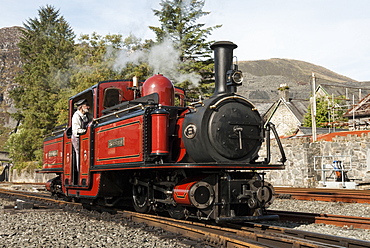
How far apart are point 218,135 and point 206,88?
16.5m

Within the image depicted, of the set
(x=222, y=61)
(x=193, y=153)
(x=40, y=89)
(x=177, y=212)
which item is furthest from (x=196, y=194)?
(x=40, y=89)

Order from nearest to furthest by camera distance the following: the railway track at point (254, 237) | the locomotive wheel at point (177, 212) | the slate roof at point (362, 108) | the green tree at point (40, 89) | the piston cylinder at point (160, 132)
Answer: the railway track at point (254, 237), the piston cylinder at point (160, 132), the locomotive wheel at point (177, 212), the green tree at point (40, 89), the slate roof at point (362, 108)

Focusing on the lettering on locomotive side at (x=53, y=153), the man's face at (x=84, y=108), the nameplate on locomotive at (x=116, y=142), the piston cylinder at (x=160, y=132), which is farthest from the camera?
the lettering on locomotive side at (x=53, y=153)

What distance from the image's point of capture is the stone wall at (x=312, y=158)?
1638 cm

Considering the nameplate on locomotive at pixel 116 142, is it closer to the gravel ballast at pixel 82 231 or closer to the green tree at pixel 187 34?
the gravel ballast at pixel 82 231

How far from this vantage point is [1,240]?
5824 mm

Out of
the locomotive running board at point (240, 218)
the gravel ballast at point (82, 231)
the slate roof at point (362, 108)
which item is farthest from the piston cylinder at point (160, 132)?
the slate roof at point (362, 108)

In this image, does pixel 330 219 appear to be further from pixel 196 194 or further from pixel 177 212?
pixel 177 212

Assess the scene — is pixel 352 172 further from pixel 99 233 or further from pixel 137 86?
pixel 99 233

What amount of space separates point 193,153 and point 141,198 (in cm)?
202

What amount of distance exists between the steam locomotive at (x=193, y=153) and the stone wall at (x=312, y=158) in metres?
10.4

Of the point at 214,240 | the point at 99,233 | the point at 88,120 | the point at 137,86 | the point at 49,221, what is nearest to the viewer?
the point at 214,240

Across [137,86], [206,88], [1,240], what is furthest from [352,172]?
[1,240]

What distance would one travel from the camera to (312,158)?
17609mm
